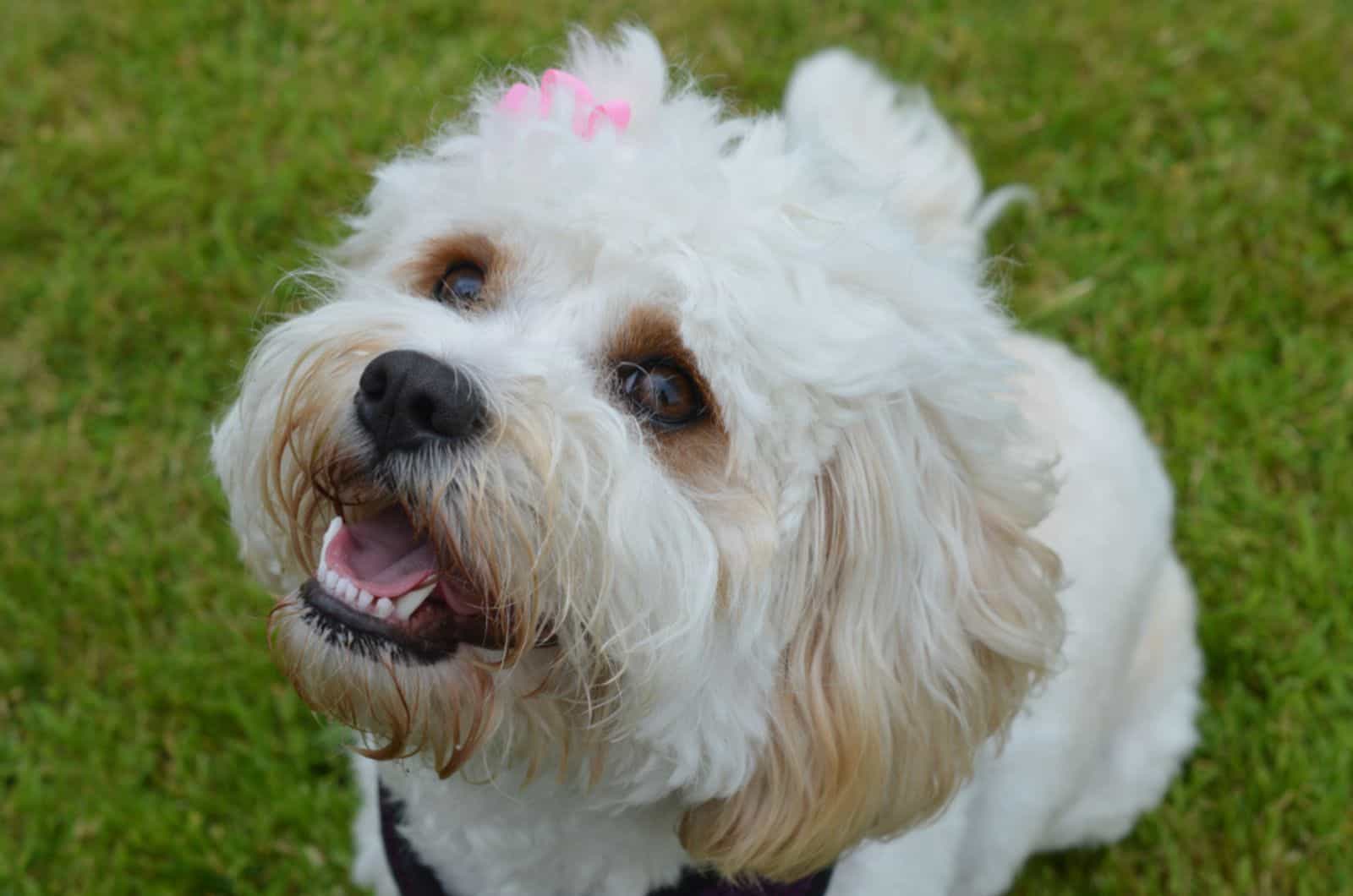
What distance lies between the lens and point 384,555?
5.23 ft

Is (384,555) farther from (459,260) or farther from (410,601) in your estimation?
(459,260)

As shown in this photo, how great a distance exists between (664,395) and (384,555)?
16.5 inches

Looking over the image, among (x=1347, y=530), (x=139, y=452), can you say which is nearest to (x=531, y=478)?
(x=139, y=452)

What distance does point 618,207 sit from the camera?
1.58m

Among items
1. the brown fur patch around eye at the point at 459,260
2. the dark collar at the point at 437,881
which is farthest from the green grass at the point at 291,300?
the dark collar at the point at 437,881

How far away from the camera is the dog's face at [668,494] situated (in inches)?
58.7

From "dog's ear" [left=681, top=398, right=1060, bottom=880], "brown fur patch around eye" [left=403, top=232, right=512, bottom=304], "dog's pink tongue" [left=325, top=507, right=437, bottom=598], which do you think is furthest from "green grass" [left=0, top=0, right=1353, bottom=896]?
"dog's ear" [left=681, top=398, right=1060, bottom=880]

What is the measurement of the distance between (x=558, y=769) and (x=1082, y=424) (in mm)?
1377

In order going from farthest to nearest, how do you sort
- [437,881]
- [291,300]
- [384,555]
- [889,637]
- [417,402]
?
[291,300]
[437,881]
[889,637]
[384,555]
[417,402]

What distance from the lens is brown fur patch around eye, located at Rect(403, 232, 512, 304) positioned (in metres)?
1.75

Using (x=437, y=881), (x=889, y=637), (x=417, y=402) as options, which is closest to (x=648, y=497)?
(x=417, y=402)

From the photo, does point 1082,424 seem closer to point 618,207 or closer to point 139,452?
point 618,207

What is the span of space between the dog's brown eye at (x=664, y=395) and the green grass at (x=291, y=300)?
94 cm

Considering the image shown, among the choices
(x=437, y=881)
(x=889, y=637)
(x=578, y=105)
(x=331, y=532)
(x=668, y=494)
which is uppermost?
(x=578, y=105)
